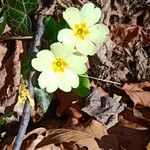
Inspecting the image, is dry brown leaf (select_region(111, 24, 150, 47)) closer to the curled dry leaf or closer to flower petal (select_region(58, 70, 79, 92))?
the curled dry leaf

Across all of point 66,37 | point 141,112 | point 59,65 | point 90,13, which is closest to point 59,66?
point 59,65

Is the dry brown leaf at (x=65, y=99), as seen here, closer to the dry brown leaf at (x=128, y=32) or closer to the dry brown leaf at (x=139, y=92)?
the dry brown leaf at (x=139, y=92)

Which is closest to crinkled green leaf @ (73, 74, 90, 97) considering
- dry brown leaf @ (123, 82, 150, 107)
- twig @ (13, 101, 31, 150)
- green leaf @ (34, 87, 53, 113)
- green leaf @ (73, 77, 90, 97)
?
green leaf @ (73, 77, 90, 97)

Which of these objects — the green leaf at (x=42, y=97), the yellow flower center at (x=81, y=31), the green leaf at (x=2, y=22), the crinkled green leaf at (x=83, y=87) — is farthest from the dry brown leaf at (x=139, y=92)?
the green leaf at (x=2, y=22)

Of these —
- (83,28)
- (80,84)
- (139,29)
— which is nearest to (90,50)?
(83,28)

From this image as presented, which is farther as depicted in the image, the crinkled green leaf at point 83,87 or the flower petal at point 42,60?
the crinkled green leaf at point 83,87

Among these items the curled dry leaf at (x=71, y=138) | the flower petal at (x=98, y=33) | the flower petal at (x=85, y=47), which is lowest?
the curled dry leaf at (x=71, y=138)

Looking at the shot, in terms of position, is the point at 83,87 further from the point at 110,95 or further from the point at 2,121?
the point at 2,121

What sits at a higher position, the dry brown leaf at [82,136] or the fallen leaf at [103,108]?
the fallen leaf at [103,108]
